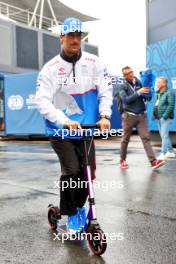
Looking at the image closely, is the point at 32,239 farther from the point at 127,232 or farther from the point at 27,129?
the point at 27,129

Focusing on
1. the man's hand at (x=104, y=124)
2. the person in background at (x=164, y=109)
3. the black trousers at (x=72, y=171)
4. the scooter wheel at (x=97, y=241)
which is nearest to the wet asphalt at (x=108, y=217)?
the scooter wheel at (x=97, y=241)

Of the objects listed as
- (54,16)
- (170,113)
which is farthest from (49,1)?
(170,113)

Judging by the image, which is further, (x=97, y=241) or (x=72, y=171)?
(x=72, y=171)

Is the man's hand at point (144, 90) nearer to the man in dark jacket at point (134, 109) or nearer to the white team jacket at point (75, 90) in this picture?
the man in dark jacket at point (134, 109)

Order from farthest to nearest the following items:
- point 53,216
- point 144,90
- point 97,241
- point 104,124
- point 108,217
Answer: point 144,90, point 108,217, point 53,216, point 104,124, point 97,241

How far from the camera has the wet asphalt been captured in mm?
3463

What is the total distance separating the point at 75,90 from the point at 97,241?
1314 millimetres

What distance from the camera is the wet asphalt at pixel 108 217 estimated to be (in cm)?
346

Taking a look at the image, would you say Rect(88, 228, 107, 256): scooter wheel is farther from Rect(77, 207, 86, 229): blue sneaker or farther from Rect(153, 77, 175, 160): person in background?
Rect(153, 77, 175, 160): person in background

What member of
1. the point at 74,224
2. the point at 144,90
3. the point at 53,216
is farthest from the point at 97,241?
the point at 144,90

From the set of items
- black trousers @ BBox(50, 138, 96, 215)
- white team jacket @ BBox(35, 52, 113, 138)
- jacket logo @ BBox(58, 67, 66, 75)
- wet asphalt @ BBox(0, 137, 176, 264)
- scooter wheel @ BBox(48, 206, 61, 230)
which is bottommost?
wet asphalt @ BBox(0, 137, 176, 264)

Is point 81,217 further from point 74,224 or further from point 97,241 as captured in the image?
point 97,241

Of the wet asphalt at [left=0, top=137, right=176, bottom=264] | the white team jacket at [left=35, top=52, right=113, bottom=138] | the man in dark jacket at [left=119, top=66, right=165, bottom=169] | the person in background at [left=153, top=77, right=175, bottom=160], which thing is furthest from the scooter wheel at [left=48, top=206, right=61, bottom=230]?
the person in background at [left=153, top=77, right=175, bottom=160]

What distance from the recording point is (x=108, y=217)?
4688mm
